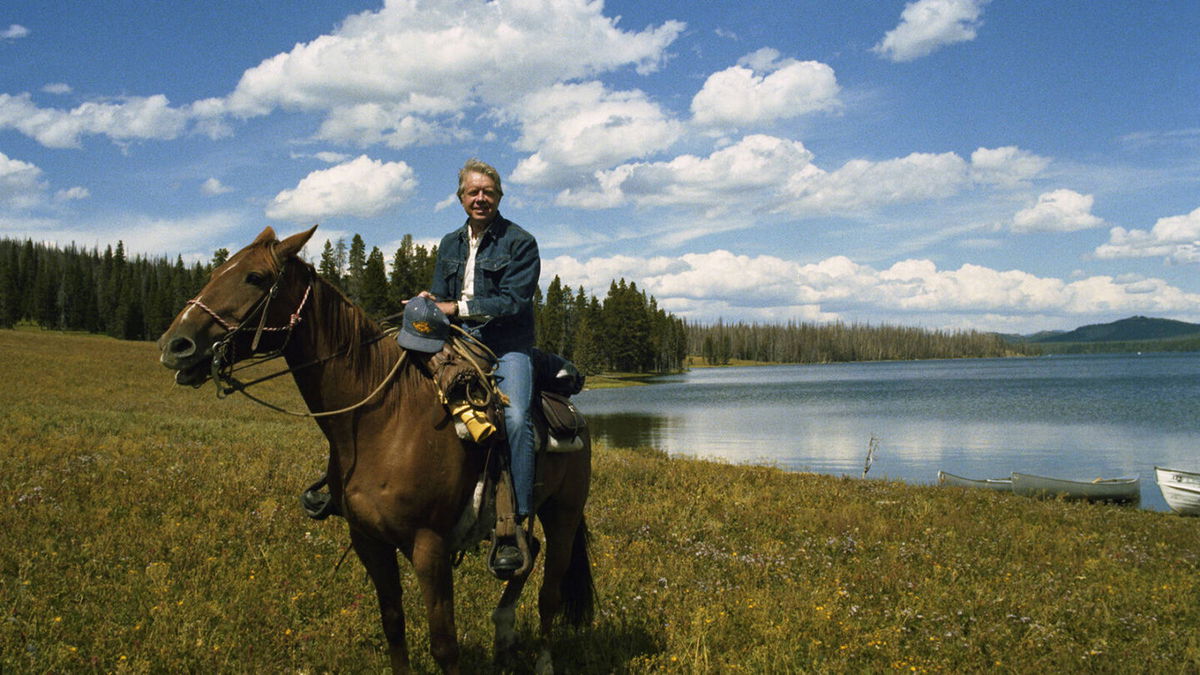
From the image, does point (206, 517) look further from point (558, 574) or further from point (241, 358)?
point (241, 358)

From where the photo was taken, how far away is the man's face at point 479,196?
500cm

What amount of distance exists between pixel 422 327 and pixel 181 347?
141 centimetres

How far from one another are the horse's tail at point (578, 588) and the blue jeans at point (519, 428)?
1.53 m

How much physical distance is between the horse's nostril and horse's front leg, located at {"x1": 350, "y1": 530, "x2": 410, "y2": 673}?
1.59m

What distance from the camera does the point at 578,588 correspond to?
6242 millimetres

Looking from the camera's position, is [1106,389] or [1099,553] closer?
[1099,553]

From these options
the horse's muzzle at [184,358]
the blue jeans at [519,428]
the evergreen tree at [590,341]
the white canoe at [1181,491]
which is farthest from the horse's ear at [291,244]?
the evergreen tree at [590,341]

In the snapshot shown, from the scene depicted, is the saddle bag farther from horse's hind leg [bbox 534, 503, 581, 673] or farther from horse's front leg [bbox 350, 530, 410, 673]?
horse's front leg [bbox 350, 530, 410, 673]

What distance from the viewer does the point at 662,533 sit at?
33.2 ft

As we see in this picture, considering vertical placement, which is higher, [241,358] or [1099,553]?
[241,358]

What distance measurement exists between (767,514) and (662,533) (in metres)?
2.77

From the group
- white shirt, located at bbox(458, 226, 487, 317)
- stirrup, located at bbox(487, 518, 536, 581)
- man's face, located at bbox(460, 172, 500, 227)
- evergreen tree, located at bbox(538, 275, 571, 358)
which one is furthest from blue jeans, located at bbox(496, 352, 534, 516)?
evergreen tree, located at bbox(538, 275, 571, 358)

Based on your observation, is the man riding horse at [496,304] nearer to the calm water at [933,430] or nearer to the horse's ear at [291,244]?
the horse's ear at [291,244]

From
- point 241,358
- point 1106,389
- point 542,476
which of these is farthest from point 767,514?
point 1106,389
